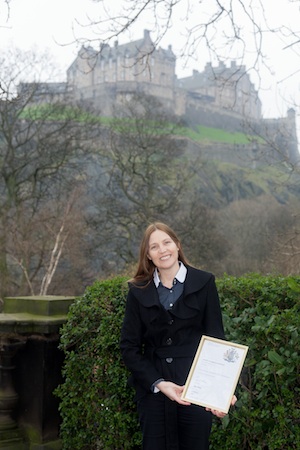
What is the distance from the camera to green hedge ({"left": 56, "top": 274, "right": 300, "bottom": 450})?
3320 mm

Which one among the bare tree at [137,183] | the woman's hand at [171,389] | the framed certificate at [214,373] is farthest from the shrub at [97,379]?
the bare tree at [137,183]

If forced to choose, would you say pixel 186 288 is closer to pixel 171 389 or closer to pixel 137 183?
pixel 171 389

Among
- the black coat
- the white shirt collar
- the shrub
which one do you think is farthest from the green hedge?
the white shirt collar

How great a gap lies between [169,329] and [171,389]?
313 mm

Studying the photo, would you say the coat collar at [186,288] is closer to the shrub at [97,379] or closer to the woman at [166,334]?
the woman at [166,334]

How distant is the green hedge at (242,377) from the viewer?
10.9ft

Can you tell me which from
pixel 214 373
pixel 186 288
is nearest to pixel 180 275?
pixel 186 288

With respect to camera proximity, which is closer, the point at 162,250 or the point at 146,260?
the point at 162,250

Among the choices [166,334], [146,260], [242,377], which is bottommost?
[242,377]

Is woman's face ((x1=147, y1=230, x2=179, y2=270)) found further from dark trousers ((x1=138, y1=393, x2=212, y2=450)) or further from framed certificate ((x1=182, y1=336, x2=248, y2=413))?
dark trousers ((x1=138, y1=393, x2=212, y2=450))

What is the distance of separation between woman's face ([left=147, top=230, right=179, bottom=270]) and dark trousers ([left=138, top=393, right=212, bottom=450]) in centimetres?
66

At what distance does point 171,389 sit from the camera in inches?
116

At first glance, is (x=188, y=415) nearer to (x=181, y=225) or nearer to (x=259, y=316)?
(x=259, y=316)

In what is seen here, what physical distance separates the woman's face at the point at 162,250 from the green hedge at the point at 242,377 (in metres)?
0.64
